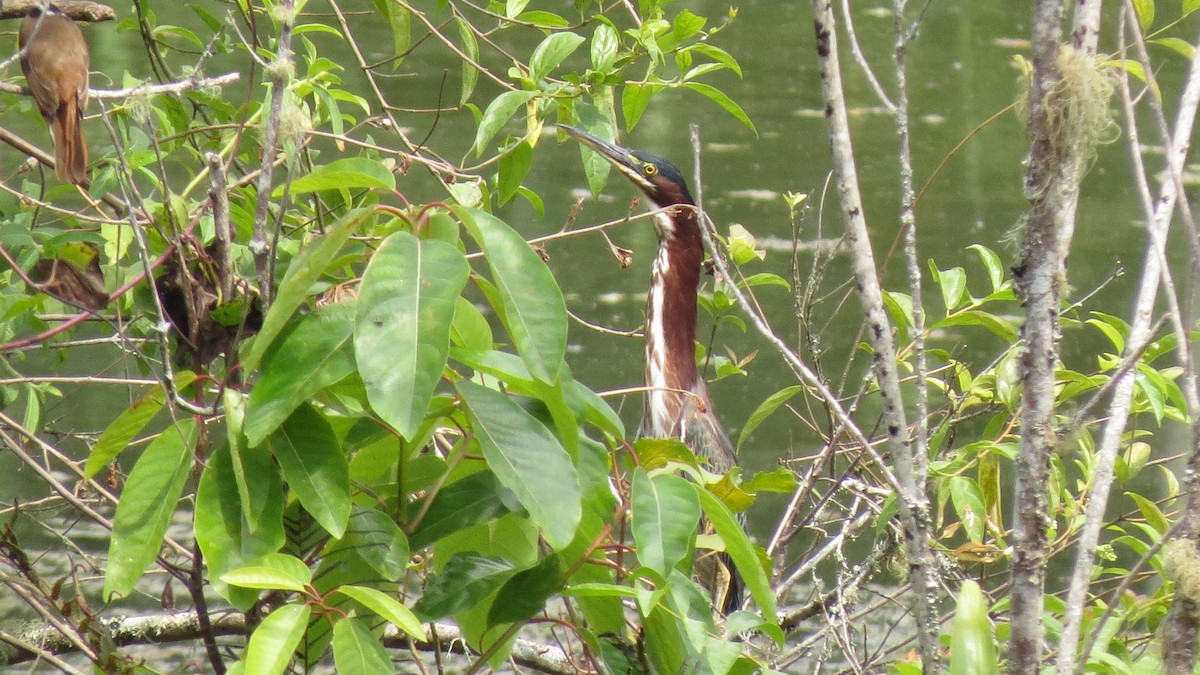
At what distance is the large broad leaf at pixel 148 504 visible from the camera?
109 cm

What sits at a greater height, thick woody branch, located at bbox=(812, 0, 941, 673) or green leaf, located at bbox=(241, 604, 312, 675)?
thick woody branch, located at bbox=(812, 0, 941, 673)

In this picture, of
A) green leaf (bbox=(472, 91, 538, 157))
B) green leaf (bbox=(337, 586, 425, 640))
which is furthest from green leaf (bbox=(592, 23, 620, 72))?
green leaf (bbox=(337, 586, 425, 640))

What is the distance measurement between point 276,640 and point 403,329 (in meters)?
0.27

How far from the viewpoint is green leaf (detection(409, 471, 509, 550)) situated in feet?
3.81

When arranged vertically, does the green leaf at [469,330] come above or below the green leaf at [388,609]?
above

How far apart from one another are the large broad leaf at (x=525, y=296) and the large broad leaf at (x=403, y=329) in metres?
0.04

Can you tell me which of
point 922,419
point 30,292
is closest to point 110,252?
point 30,292

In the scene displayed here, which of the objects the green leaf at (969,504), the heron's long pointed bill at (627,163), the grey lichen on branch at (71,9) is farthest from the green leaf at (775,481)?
the heron's long pointed bill at (627,163)

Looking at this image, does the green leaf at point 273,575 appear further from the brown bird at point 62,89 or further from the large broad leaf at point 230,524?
the brown bird at point 62,89

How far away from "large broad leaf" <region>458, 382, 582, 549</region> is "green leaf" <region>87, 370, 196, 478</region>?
276mm

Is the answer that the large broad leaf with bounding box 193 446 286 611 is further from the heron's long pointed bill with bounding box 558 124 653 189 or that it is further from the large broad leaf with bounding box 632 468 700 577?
the heron's long pointed bill with bounding box 558 124 653 189

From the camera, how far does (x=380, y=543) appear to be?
1129mm

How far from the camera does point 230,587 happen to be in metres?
1.05

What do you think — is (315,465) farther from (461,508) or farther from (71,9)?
(71,9)
